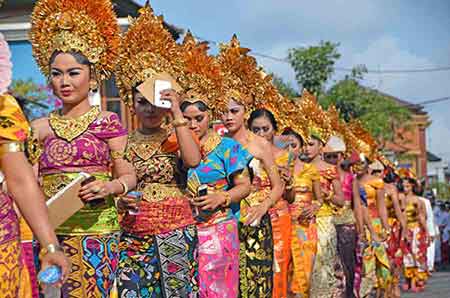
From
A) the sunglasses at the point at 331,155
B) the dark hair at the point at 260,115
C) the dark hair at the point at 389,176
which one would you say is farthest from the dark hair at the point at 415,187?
the dark hair at the point at 260,115

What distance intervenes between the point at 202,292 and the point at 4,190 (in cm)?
326

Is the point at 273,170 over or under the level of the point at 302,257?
over

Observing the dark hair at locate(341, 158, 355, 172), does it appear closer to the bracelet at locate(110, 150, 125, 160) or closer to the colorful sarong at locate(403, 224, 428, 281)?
the colorful sarong at locate(403, 224, 428, 281)

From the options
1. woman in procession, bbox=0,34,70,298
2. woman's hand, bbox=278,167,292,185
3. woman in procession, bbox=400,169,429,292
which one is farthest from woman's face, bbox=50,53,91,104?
woman in procession, bbox=400,169,429,292

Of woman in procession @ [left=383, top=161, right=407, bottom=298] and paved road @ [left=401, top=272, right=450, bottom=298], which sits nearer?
woman in procession @ [left=383, top=161, right=407, bottom=298]

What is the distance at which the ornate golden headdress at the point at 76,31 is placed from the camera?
241 inches

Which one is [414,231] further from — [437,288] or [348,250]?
[348,250]

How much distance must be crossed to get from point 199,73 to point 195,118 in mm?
390

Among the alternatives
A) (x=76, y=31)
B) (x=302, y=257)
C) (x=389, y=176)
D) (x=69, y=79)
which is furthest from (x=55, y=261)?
(x=389, y=176)

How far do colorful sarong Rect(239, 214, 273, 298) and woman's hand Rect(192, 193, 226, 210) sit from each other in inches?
42.6

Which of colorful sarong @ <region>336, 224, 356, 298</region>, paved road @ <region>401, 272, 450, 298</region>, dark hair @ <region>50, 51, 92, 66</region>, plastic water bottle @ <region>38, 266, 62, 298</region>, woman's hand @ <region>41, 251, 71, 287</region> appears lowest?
paved road @ <region>401, 272, 450, 298</region>

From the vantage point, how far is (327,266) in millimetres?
Answer: 11836

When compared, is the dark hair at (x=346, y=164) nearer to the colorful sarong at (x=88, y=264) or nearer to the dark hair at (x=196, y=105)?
the dark hair at (x=196, y=105)

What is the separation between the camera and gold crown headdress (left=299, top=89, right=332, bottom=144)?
40.5ft
